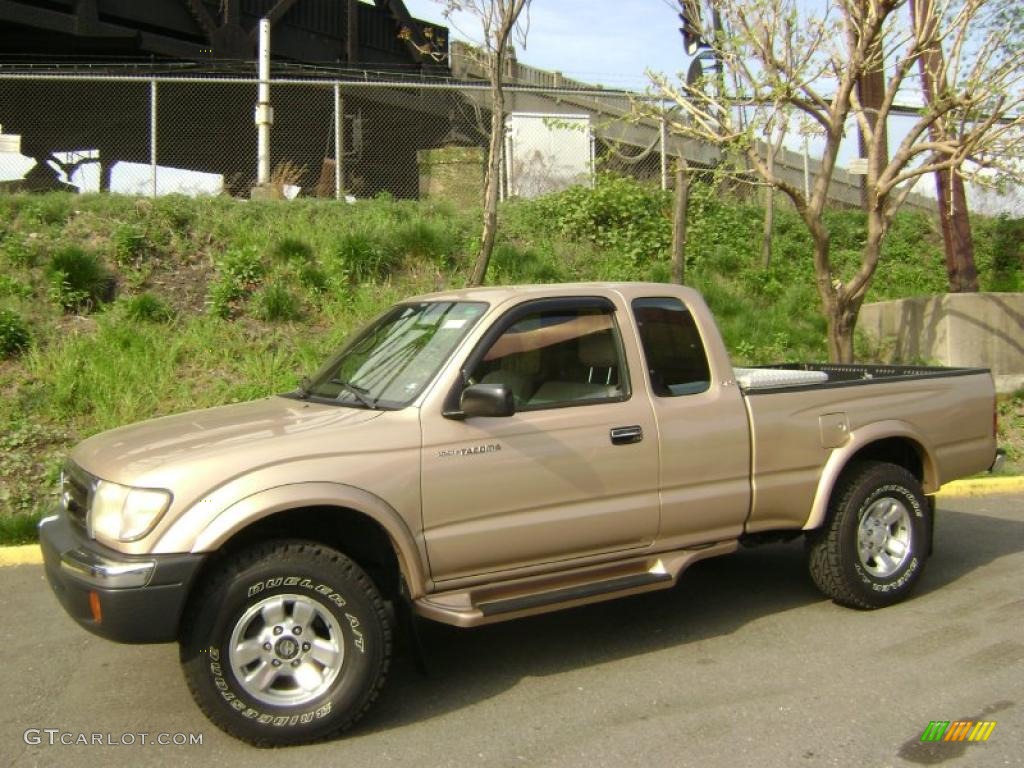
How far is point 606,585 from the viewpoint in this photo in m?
4.83

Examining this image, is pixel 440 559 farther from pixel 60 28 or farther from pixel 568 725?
pixel 60 28

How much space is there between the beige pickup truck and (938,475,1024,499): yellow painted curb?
3.23 m

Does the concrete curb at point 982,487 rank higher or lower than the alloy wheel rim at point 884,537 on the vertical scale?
lower

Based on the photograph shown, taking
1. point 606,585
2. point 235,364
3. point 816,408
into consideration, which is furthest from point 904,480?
point 235,364

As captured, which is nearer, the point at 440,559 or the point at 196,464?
the point at 196,464

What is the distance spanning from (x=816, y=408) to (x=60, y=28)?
47.1ft

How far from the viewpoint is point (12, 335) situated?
9641 mm

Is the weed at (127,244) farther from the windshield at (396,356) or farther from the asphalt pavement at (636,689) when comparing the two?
the windshield at (396,356)

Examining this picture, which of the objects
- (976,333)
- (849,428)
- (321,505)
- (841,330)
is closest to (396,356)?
(321,505)

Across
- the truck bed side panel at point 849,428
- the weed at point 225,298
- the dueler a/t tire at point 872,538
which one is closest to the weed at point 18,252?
the weed at point 225,298

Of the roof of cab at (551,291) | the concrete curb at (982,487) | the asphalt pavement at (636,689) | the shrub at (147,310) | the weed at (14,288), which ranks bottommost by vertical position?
the asphalt pavement at (636,689)

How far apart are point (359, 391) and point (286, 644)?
134 cm

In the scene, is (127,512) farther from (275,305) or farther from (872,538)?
(275,305)

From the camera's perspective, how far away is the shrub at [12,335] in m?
9.61
